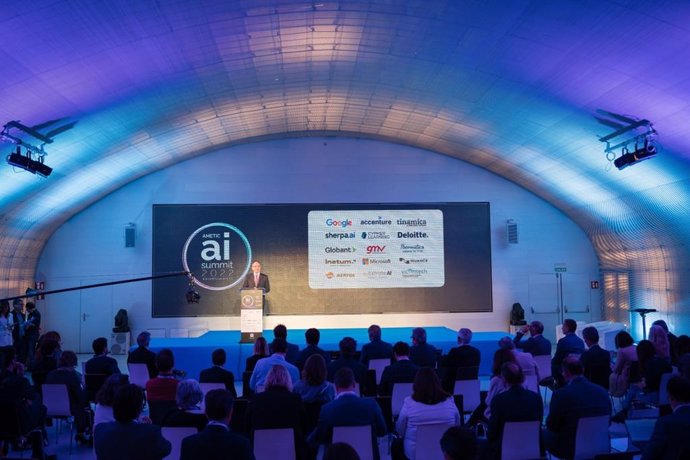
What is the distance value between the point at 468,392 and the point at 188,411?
2902 mm

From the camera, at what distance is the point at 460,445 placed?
218cm

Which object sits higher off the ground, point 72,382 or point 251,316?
point 251,316

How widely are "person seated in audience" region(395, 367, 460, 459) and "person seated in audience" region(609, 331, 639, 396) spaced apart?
2970 millimetres

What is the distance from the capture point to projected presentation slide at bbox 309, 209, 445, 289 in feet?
43.1

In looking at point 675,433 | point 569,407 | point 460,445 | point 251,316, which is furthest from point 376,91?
point 460,445

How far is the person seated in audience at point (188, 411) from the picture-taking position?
12.5 feet

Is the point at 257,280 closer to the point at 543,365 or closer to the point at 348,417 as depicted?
the point at 543,365

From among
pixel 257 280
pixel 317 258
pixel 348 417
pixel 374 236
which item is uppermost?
pixel 374 236

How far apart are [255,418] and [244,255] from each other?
9151 mm

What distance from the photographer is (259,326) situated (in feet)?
33.2

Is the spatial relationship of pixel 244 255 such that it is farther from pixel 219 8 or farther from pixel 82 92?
pixel 219 8

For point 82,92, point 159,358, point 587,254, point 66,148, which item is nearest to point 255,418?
point 159,358

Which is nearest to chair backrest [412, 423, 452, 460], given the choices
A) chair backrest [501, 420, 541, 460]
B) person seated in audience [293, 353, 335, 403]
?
chair backrest [501, 420, 541, 460]

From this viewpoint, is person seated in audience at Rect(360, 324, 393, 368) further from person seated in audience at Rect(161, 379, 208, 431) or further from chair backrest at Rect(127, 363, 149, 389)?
person seated in audience at Rect(161, 379, 208, 431)
